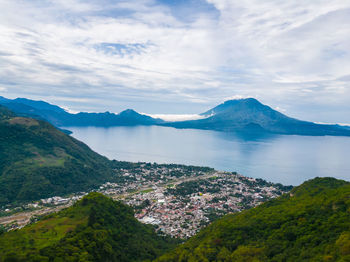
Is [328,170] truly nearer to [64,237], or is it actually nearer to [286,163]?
[286,163]

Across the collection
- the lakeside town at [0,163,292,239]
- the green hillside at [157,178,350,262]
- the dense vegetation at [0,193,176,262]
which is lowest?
the lakeside town at [0,163,292,239]

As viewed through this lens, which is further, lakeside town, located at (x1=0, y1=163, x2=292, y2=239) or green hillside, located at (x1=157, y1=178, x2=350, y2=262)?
lakeside town, located at (x1=0, y1=163, x2=292, y2=239)

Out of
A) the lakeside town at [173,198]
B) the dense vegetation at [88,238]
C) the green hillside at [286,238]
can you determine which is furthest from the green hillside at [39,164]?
the green hillside at [286,238]

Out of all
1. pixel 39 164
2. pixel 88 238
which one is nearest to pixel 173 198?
pixel 88 238

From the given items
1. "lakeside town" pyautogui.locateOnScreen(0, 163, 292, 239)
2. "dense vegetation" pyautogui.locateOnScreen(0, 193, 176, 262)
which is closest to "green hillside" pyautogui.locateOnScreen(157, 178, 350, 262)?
"dense vegetation" pyautogui.locateOnScreen(0, 193, 176, 262)

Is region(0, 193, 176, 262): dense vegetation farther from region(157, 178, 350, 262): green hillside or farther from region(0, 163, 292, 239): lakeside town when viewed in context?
region(0, 163, 292, 239): lakeside town

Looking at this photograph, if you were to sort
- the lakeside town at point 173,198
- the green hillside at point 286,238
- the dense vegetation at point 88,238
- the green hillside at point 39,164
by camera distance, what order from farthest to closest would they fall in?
1. the green hillside at point 39,164
2. the lakeside town at point 173,198
3. the dense vegetation at point 88,238
4. the green hillside at point 286,238

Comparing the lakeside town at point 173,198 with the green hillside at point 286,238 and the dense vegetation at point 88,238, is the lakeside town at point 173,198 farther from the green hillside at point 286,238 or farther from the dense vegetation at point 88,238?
the green hillside at point 286,238
